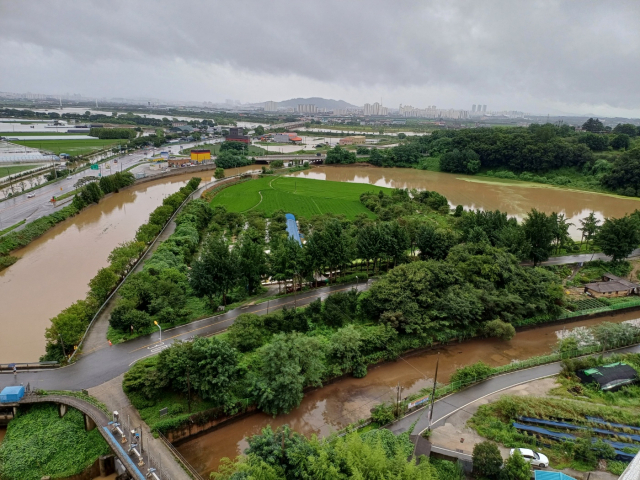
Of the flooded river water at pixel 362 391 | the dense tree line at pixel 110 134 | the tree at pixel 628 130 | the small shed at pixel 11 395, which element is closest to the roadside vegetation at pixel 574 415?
the flooded river water at pixel 362 391

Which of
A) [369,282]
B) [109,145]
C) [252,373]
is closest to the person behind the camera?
[252,373]

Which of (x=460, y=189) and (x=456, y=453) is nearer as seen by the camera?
(x=456, y=453)

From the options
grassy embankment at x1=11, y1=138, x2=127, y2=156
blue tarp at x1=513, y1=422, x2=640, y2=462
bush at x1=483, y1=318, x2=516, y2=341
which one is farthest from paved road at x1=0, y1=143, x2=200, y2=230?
blue tarp at x1=513, y1=422, x2=640, y2=462

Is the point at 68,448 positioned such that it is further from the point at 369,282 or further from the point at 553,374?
the point at 553,374

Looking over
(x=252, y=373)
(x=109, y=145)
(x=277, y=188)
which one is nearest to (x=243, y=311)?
(x=252, y=373)

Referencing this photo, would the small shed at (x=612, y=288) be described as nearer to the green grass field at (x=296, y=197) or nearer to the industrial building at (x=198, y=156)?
the green grass field at (x=296, y=197)

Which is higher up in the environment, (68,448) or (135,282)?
(135,282)

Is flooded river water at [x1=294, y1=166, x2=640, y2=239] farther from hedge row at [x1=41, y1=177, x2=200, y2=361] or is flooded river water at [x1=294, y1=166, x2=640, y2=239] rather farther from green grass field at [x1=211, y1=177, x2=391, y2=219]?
hedge row at [x1=41, y1=177, x2=200, y2=361]

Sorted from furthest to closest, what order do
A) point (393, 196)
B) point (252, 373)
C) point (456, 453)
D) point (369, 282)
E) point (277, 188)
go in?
point (277, 188) → point (393, 196) → point (369, 282) → point (252, 373) → point (456, 453)
